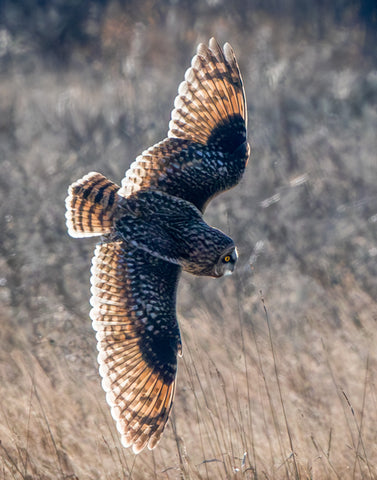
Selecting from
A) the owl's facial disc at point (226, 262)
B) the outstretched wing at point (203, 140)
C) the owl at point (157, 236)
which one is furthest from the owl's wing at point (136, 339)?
the outstretched wing at point (203, 140)

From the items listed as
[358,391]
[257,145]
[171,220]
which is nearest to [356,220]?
[257,145]

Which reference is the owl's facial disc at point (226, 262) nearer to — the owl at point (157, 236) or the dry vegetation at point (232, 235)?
the owl at point (157, 236)

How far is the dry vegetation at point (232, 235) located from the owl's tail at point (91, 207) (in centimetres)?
108

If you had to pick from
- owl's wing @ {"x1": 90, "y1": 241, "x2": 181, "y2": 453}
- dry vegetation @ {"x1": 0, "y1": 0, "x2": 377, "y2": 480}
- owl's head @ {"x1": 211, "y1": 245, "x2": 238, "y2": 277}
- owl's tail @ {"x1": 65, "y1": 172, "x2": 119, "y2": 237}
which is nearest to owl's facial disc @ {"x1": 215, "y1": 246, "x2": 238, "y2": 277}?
owl's head @ {"x1": 211, "y1": 245, "x2": 238, "y2": 277}

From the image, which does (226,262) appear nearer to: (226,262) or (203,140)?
(226,262)

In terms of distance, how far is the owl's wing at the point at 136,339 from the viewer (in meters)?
3.88

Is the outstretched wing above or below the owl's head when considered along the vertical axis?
above

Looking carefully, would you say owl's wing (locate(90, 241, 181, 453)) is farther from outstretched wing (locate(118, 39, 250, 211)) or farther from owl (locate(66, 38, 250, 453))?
outstretched wing (locate(118, 39, 250, 211))

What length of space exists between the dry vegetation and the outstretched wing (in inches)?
43.5

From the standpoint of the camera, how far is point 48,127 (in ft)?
22.1

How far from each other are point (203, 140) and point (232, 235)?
1.46 metres

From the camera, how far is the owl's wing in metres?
3.88

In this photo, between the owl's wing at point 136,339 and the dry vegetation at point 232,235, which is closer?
Answer: the owl's wing at point 136,339

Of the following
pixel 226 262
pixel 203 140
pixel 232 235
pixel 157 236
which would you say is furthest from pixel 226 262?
pixel 232 235
